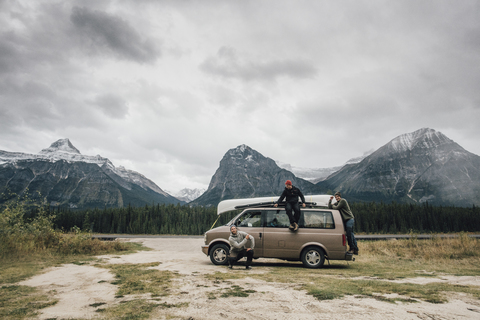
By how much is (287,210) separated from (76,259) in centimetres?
994

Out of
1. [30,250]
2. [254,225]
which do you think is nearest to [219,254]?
[254,225]

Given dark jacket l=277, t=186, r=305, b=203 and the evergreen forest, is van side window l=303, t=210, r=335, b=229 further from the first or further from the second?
the evergreen forest

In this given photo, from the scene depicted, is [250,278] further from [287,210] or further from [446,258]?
[446,258]

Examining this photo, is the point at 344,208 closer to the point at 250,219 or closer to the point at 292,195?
the point at 292,195

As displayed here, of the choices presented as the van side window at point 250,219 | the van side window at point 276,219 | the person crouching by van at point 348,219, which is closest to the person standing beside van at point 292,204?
the van side window at point 276,219

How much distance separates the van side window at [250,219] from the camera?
11.8 m

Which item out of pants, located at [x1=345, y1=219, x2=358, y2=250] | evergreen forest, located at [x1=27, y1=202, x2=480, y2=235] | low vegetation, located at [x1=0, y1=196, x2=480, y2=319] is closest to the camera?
low vegetation, located at [x1=0, y1=196, x2=480, y2=319]

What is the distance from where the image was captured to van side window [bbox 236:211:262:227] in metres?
11.8

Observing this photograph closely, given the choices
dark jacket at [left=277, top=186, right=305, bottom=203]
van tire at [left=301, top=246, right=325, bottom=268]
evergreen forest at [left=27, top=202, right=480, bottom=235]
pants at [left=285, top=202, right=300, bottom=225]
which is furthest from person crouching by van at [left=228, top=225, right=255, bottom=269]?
evergreen forest at [left=27, top=202, right=480, bottom=235]

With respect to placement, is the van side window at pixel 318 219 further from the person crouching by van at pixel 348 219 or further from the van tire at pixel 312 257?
the van tire at pixel 312 257

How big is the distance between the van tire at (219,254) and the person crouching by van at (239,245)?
64cm

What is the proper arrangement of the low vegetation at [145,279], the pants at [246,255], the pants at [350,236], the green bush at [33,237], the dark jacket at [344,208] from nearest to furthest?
the low vegetation at [145,279] → the pants at [246,255] → the pants at [350,236] → the dark jacket at [344,208] → the green bush at [33,237]

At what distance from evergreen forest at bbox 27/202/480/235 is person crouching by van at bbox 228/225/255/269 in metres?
73.9

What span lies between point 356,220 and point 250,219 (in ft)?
253
